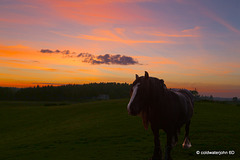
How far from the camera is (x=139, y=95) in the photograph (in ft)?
18.9

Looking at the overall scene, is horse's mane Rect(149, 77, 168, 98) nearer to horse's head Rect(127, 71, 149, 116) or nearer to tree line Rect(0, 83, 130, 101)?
horse's head Rect(127, 71, 149, 116)

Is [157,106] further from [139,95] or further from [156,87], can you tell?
[139,95]

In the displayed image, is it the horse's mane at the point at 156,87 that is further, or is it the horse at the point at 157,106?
the horse's mane at the point at 156,87

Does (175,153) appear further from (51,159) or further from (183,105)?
(51,159)

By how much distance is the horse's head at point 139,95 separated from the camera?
18.3 feet

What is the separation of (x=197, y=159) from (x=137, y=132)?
9.13 metres

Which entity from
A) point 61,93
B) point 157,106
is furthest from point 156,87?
point 61,93

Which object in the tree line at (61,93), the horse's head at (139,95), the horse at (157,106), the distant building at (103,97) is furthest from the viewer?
the tree line at (61,93)

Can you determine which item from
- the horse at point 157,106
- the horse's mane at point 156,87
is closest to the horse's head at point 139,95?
the horse at point 157,106

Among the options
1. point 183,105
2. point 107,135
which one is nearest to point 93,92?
point 107,135

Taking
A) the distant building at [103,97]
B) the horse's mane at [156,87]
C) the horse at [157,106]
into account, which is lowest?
the distant building at [103,97]

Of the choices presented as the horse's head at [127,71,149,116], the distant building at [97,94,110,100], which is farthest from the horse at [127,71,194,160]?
the distant building at [97,94,110,100]

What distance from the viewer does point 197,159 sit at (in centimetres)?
896

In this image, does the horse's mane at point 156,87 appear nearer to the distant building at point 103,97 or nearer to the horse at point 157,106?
the horse at point 157,106
